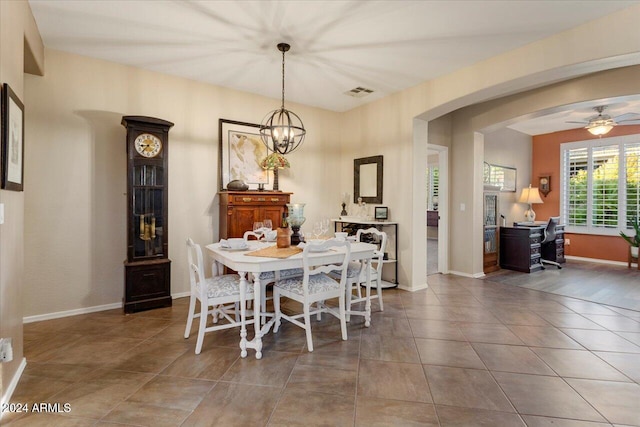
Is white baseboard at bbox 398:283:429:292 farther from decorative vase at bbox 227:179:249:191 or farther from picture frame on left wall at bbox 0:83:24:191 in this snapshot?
picture frame on left wall at bbox 0:83:24:191

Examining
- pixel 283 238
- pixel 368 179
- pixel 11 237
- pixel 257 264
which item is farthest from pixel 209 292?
pixel 368 179

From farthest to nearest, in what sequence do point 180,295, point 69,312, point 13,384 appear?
1. point 180,295
2. point 69,312
3. point 13,384

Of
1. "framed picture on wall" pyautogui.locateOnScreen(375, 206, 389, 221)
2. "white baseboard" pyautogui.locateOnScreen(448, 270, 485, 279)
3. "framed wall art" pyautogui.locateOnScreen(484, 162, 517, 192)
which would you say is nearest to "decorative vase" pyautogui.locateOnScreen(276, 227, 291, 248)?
"framed picture on wall" pyautogui.locateOnScreen(375, 206, 389, 221)

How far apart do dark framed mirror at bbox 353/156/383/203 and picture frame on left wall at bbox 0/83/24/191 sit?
13.8 feet

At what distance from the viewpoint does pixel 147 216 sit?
149 inches

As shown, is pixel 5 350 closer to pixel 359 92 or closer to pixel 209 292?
pixel 209 292

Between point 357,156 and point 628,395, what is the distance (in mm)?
4326

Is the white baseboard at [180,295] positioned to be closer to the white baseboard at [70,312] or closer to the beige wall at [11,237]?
the white baseboard at [70,312]

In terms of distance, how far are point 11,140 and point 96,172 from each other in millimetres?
1670

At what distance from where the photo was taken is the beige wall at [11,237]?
1962 mm

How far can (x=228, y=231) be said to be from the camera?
4.18m

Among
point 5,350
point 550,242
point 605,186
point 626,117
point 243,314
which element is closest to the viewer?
point 5,350

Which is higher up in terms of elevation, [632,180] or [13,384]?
[632,180]

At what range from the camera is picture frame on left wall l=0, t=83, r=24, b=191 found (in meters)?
1.96
